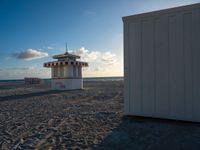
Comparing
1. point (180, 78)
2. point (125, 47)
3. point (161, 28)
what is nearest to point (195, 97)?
point (180, 78)

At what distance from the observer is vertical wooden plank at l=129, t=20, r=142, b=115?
14.7ft

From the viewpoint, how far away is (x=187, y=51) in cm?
389

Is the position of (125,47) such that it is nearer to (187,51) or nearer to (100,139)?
(187,51)

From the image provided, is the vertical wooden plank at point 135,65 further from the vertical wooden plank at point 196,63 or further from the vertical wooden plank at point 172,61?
the vertical wooden plank at point 196,63

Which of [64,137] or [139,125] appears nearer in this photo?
[64,137]

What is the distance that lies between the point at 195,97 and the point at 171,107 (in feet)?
1.82

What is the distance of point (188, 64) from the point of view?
12.7ft

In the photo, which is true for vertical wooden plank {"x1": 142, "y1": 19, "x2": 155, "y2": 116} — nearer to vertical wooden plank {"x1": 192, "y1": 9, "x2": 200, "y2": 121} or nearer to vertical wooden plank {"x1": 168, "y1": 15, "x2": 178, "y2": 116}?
vertical wooden plank {"x1": 168, "y1": 15, "x2": 178, "y2": 116}

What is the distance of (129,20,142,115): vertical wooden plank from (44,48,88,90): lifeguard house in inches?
371

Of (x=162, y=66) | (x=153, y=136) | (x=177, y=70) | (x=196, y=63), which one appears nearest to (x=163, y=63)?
(x=162, y=66)

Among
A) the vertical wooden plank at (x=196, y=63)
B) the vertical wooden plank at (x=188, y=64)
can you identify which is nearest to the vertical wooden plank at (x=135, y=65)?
the vertical wooden plank at (x=188, y=64)

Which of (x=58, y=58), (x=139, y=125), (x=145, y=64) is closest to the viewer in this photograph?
(x=139, y=125)

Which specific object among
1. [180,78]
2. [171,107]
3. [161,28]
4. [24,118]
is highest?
[161,28]

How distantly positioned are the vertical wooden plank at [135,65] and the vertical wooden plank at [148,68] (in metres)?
0.11
